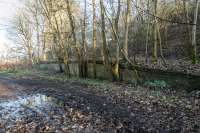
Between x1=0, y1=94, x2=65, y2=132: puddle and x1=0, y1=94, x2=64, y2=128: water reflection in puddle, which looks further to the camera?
x1=0, y1=94, x2=64, y2=128: water reflection in puddle

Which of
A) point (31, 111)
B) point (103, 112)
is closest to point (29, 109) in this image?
point (31, 111)

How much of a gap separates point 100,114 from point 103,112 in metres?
0.29

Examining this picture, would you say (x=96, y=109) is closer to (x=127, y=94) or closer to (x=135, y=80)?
(x=127, y=94)

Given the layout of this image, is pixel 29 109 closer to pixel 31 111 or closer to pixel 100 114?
pixel 31 111

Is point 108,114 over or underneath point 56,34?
underneath

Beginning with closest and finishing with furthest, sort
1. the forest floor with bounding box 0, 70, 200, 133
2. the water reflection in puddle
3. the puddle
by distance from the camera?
the forest floor with bounding box 0, 70, 200, 133
the puddle
the water reflection in puddle

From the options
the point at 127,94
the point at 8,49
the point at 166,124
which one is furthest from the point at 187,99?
the point at 8,49

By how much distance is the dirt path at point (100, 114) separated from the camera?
780cm

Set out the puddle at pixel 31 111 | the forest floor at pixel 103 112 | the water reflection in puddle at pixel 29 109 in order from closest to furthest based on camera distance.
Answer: the forest floor at pixel 103 112 → the puddle at pixel 31 111 → the water reflection in puddle at pixel 29 109

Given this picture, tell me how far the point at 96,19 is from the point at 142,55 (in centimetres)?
902

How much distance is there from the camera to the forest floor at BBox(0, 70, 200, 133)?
7.80 metres

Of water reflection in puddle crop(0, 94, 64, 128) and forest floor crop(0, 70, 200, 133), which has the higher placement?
forest floor crop(0, 70, 200, 133)

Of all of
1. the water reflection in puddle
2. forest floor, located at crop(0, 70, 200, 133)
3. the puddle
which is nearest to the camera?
forest floor, located at crop(0, 70, 200, 133)

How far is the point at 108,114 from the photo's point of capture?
9195 mm
